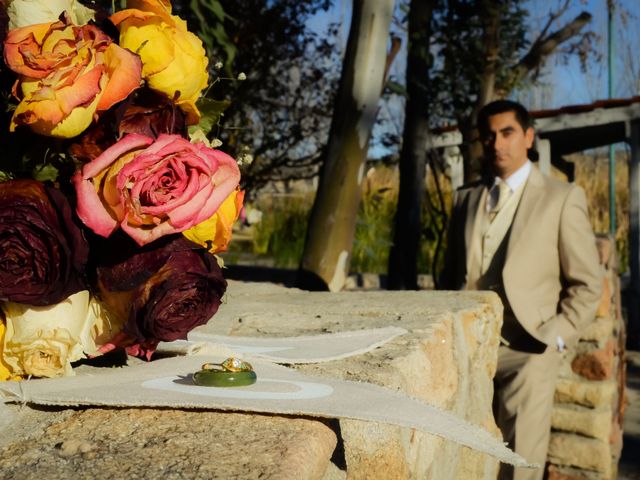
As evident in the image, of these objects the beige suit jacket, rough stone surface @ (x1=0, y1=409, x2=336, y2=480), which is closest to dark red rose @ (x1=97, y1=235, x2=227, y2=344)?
rough stone surface @ (x1=0, y1=409, x2=336, y2=480)

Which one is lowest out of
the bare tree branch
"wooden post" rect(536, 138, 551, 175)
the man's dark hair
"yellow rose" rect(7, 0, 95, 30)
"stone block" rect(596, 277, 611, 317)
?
"stone block" rect(596, 277, 611, 317)

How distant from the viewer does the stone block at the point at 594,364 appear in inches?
166

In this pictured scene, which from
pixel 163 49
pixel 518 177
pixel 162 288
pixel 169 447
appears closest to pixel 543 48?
pixel 518 177

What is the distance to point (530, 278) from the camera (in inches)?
135

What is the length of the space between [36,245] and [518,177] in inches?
111

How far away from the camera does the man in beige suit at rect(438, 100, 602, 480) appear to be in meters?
3.44

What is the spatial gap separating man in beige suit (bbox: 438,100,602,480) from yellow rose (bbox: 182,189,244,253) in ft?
7.37

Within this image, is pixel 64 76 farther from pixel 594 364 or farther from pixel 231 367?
pixel 594 364

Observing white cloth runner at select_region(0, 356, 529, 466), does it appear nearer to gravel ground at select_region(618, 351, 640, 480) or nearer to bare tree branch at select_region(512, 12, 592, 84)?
gravel ground at select_region(618, 351, 640, 480)

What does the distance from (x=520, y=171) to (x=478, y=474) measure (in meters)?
1.75

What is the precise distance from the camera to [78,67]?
1.19 meters

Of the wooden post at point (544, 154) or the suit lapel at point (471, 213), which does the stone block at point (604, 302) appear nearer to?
the suit lapel at point (471, 213)

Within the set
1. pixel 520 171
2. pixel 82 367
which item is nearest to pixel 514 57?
pixel 520 171

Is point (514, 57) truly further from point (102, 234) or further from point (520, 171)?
point (102, 234)
